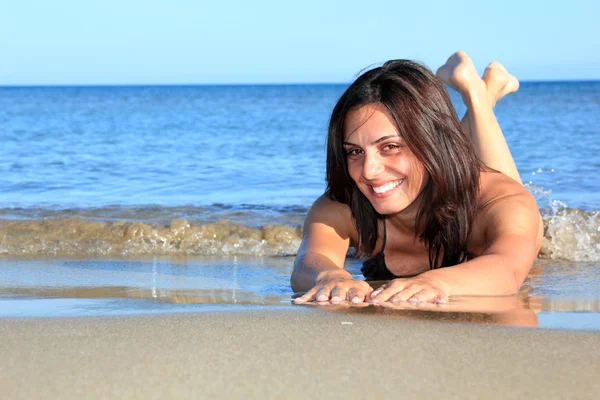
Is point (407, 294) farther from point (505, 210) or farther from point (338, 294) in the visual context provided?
point (505, 210)

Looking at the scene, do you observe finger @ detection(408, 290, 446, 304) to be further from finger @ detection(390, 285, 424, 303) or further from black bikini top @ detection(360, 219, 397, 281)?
black bikini top @ detection(360, 219, 397, 281)

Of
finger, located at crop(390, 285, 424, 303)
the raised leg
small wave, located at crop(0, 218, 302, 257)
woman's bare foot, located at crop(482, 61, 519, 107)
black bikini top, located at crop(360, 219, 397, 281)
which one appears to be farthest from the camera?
small wave, located at crop(0, 218, 302, 257)

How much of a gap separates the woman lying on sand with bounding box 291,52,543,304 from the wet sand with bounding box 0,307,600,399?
0.61 meters

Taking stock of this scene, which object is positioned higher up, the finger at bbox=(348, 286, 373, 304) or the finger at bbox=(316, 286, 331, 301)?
the finger at bbox=(348, 286, 373, 304)

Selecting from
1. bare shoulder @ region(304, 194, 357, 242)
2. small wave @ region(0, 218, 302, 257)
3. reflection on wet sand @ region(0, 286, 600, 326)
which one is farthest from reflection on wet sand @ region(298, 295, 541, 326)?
small wave @ region(0, 218, 302, 257)

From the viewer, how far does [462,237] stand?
3730mm

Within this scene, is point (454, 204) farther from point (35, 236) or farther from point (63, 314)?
point (35, 236)

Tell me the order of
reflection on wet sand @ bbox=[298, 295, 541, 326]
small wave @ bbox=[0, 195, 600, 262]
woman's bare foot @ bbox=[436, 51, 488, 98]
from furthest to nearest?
small wave @ bbox=[0, 195, 600, 262] < woman's bare foot @ bbox=[436, 51, 488, 98] < reflection on wet sand @ bbox=[298, 295, 541, 326]

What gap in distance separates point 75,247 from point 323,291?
3212 millimetres

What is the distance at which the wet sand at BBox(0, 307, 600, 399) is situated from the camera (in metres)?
1.96

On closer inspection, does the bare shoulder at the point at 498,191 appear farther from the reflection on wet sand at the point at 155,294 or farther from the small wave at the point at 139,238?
the small wave at the point at 139,238

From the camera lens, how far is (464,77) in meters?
5.00

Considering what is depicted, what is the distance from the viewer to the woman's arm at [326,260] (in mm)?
3133

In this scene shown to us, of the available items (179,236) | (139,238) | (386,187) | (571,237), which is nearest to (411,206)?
(386,187)
